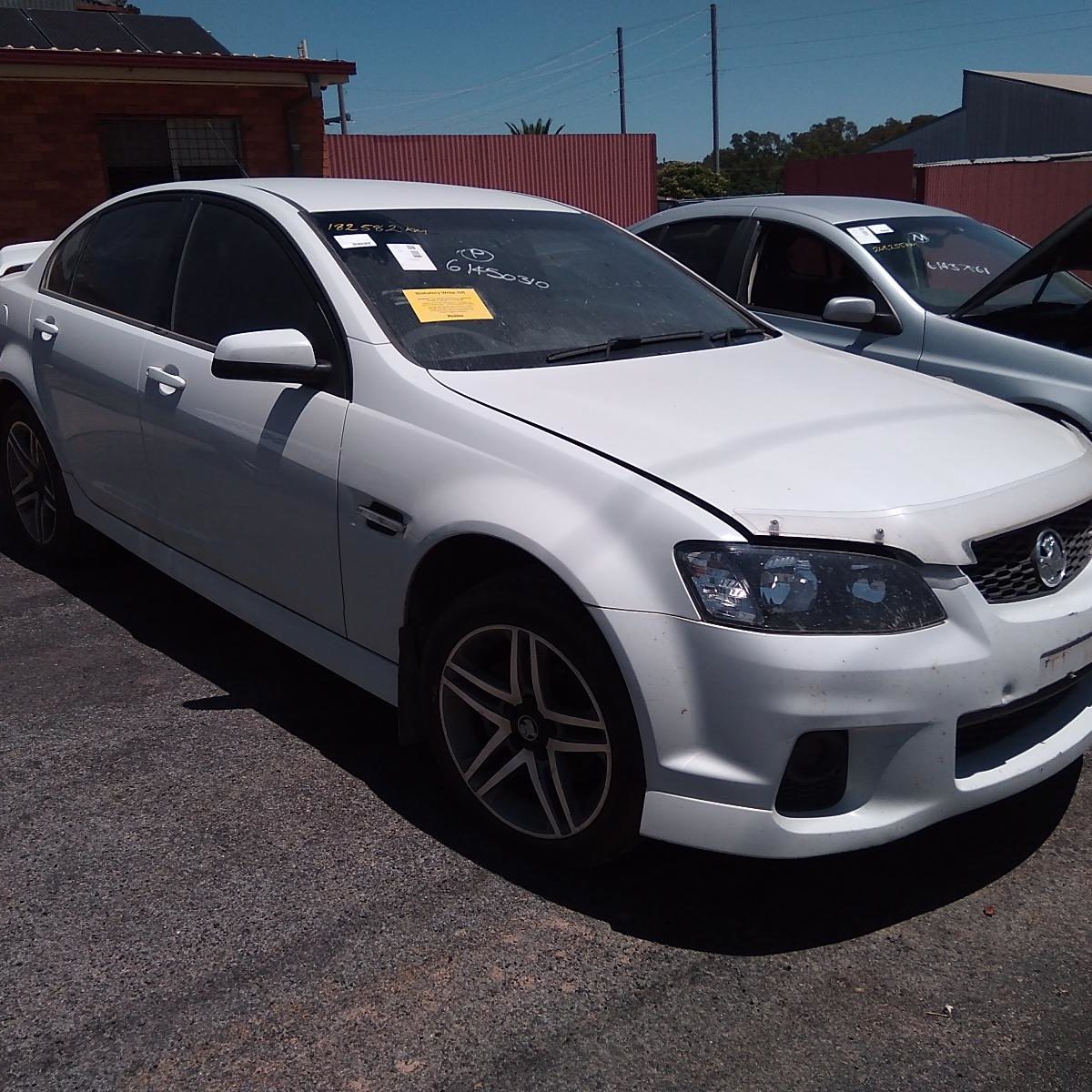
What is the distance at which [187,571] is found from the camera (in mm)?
4082

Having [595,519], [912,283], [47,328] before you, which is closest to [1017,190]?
[912,283]

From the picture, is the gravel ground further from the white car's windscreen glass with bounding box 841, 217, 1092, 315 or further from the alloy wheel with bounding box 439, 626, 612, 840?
the white car's windscreen glass with bounding box 841, 217, 1092, 315

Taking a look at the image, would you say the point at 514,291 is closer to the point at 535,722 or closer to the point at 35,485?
the point at 535,722

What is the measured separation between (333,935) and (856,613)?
1358mm

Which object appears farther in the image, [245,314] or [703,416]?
[245,314]

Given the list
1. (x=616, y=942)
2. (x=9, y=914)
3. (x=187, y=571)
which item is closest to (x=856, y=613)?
(x=616, y=942)

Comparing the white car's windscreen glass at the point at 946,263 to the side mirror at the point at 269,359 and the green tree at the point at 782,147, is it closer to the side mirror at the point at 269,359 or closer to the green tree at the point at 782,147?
the side mirror at the point at 269,359

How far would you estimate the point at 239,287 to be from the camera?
3.85 m

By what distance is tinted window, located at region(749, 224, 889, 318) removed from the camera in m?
5.94

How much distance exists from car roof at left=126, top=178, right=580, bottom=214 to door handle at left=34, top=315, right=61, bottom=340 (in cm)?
73

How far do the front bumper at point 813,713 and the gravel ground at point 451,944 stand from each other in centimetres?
30

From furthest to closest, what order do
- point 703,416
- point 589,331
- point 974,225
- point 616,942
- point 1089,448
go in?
1. point 974,225
2. point 589,331
3. point 1089,448
4. point 703,416
5. point 616,942

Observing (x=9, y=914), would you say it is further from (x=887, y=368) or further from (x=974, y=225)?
(x=974, y=225)

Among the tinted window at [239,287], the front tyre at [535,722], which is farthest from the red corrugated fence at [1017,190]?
the front tyre at [535,722]
